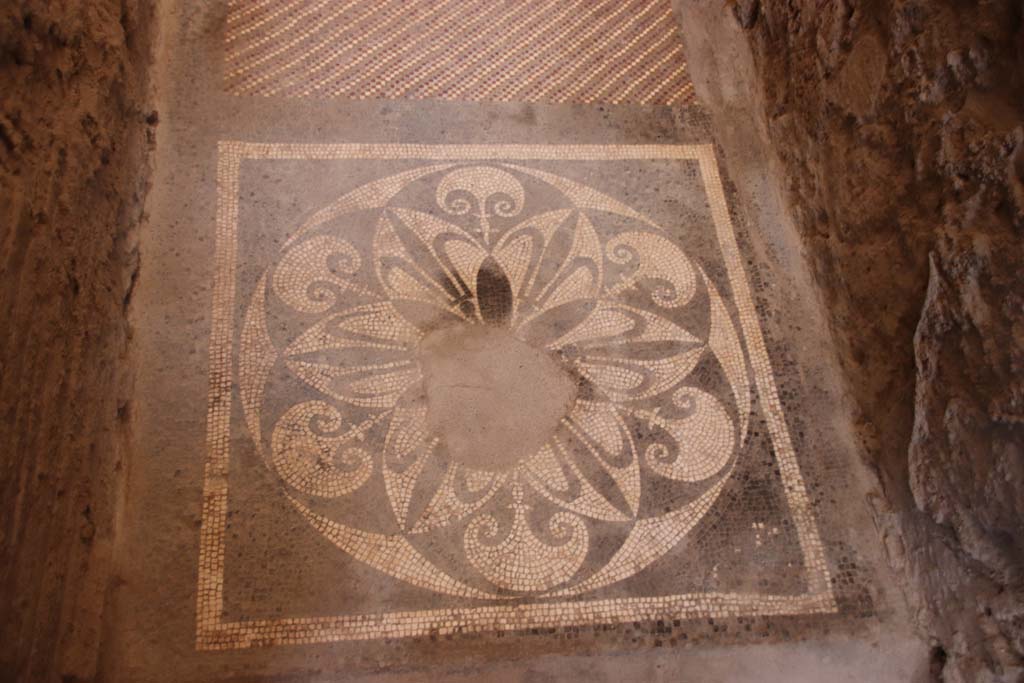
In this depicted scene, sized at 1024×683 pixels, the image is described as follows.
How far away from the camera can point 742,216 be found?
3062 millimetres

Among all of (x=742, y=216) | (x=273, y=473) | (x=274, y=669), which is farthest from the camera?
(x=742, y=216)

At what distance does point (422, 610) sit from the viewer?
2326 mm

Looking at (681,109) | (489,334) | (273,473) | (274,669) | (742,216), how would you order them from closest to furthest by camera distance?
(274,669), (273,473), (489,334), (742,216), (681,109)

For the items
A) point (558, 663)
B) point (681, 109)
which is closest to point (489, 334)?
point (558, 663)

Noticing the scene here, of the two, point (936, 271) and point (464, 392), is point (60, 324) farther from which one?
point (936, 271)

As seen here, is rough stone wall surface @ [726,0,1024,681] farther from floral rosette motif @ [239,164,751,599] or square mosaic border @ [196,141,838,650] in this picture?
floral rosette motif @ [239,164,751,599]

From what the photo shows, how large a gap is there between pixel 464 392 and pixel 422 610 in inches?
25.4

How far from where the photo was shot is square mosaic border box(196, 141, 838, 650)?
228 cm

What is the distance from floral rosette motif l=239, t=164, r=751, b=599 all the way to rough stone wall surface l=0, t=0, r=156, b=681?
1.40 feet

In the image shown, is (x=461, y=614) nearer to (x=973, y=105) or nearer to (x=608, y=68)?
(x=973, y=105)

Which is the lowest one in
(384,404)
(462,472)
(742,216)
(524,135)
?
(462,472)

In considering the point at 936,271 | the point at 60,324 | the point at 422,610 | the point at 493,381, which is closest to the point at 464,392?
the point at 493,381

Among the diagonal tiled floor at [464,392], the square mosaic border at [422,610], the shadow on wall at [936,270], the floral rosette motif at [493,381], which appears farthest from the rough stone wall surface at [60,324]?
the shadow on wall at [936,270]

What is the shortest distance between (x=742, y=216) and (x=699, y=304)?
1.31ft
